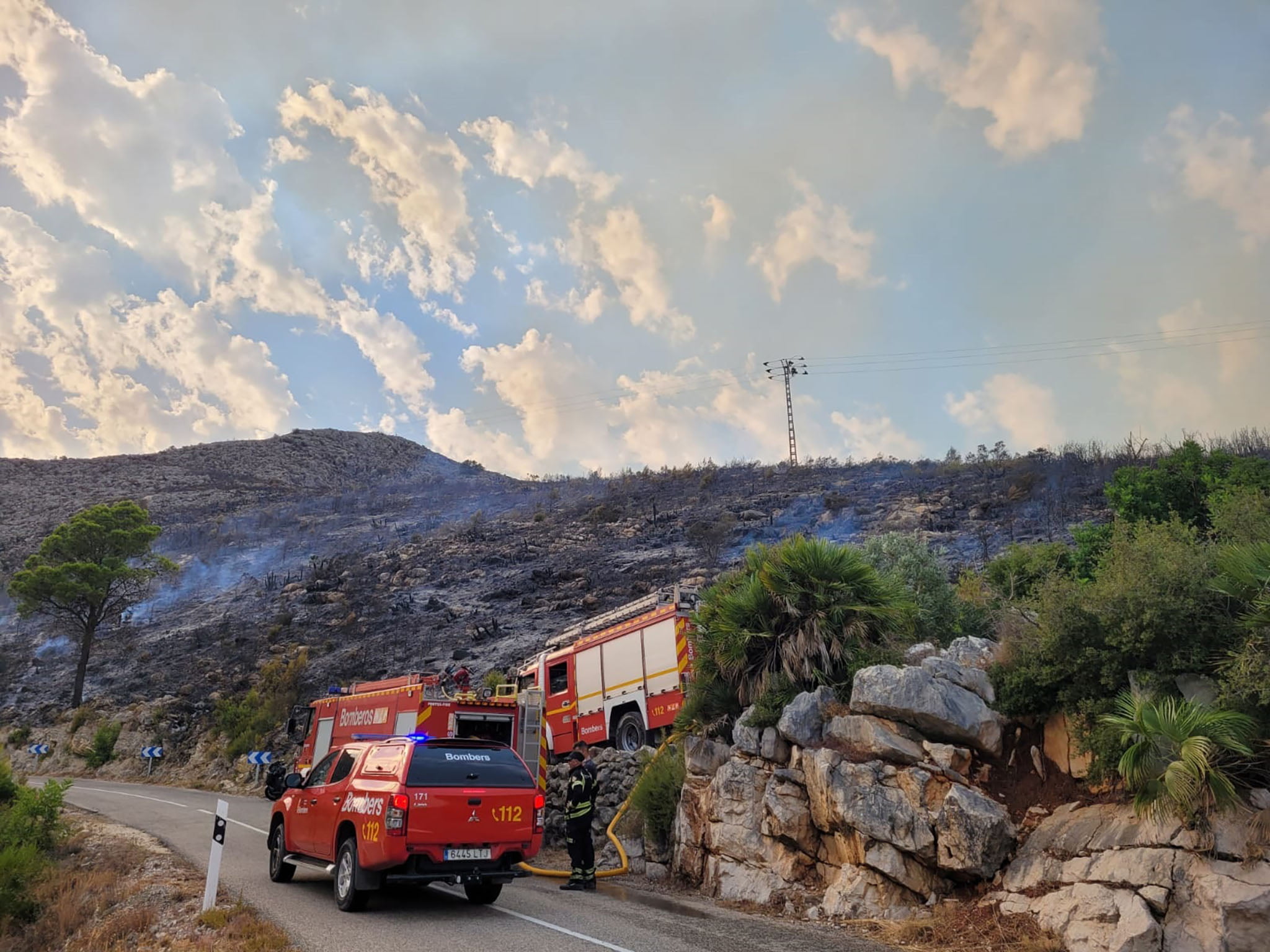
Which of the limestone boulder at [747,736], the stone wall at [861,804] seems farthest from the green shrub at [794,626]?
the stone wall at [861,804]

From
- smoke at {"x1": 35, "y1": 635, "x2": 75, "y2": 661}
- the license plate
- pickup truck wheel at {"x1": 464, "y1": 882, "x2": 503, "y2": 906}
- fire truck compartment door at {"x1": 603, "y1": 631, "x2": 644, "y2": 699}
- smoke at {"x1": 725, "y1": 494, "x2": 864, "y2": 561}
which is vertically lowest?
pickup truck wheel at {"x1": 464, "y1": 882, "x2": 503, "y2": 906}

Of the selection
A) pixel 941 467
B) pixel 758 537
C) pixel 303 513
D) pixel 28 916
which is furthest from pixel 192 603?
pixel 941 467

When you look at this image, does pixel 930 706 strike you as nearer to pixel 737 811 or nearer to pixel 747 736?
pixel 747 736

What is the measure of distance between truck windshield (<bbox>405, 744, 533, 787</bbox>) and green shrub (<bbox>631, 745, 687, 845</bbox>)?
3.20 m

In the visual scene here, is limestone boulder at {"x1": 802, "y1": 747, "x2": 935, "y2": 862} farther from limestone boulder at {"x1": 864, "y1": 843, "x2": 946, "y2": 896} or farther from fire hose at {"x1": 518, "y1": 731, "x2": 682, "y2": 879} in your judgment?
fire hose at {"x1": 518, "y1": 731, "x2": 682, "y2": 879}

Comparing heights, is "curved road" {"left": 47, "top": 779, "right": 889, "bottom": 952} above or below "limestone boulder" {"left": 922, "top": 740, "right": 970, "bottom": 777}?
below

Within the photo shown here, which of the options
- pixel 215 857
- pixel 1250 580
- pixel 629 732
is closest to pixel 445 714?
pixel 629 732

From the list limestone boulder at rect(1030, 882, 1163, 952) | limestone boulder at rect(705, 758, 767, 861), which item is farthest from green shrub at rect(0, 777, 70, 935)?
limestone boulder at rect(1030, 882, 1163, 952)

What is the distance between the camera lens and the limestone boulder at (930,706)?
920cm

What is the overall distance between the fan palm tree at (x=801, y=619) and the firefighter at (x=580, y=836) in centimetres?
265

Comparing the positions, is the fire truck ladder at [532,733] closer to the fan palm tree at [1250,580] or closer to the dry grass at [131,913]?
the dry grass at [131,913]

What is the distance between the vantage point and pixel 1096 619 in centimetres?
853

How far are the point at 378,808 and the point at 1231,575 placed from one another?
9108mm

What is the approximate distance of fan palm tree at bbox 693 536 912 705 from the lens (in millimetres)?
11461
